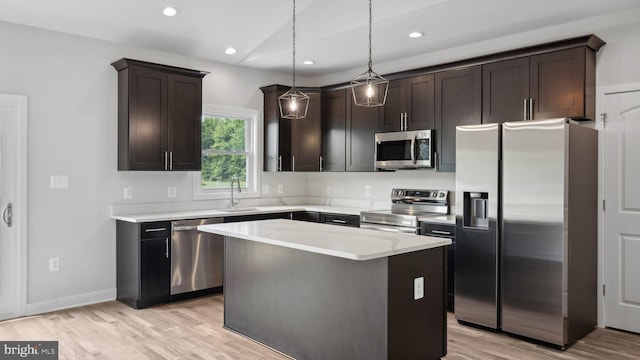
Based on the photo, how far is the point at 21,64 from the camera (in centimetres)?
436

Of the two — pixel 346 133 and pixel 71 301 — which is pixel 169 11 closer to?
pixel 346 133

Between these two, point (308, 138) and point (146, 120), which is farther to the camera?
point (308, 138)

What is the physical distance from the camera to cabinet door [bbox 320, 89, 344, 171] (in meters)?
5.90

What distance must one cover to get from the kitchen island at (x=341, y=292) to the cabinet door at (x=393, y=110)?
1962 millimetres

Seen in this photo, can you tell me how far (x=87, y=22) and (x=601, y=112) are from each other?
15.2 feet

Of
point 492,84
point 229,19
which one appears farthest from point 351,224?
point 229,19

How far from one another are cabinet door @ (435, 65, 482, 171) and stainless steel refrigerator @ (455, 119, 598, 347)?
1.80 feet

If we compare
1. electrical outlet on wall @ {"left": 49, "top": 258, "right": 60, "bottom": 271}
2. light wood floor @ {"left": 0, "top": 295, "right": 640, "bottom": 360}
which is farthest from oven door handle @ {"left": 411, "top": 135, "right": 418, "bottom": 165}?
electrical outlet on wall @ {"left": 49, "top": 258, "right": 60, "bottom": 271}

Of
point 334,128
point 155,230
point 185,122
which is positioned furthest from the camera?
point 334,128

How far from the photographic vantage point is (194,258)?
495 cm

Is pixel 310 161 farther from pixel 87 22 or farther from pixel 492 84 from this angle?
pixel 87 22

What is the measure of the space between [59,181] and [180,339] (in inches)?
79.3

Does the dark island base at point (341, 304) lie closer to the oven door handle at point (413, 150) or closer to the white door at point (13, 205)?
the oven door handle at point (413, 150)

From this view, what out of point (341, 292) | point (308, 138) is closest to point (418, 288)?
point (341, 292)
